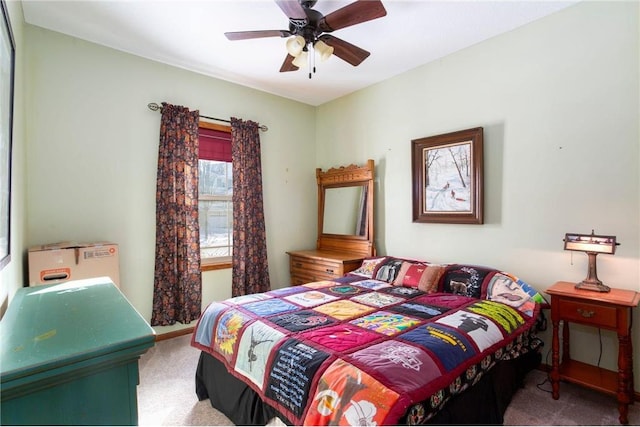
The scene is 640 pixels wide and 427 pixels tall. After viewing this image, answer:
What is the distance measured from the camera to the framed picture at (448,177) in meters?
2.91

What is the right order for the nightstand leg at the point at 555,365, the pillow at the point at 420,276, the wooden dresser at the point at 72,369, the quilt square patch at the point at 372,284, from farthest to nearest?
the quilt square patch at the point at 372,284, the pillow at the point at 420,276, the nightstand leg at the point at 555,365, the wooden dresser at the point at 72,369

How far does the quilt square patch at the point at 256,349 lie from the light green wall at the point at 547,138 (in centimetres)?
211

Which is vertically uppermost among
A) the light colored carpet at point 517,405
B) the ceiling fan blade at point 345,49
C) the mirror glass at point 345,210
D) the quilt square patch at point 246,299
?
the ceiling fan blade at point 345,49

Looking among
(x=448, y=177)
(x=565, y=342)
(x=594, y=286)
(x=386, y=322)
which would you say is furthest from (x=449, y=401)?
(x=448, y=177)

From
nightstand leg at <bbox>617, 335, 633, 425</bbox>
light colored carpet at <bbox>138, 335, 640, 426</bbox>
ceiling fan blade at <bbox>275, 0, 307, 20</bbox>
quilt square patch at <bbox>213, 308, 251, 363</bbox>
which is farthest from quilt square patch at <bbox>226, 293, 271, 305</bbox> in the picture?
nightstand leg at <bbox>617, 335, 633, 425</bbox>

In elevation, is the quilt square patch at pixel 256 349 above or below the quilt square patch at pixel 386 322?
below

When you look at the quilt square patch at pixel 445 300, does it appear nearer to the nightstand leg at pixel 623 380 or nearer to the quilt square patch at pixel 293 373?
the nightstand leg at pixel 623 380

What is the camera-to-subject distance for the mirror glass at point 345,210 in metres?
3.87

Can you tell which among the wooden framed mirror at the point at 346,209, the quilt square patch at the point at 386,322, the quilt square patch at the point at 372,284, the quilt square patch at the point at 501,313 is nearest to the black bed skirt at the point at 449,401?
the quilt square patch at the point at 501,313

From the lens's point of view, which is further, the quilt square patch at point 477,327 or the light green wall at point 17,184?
the quilt square patch at point 477,327

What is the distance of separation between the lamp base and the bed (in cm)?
31

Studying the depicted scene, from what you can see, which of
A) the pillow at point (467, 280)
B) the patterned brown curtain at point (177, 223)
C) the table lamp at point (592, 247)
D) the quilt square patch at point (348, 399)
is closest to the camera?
the quilt square patch at point (348, 399)

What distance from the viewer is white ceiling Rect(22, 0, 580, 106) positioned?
237 cm

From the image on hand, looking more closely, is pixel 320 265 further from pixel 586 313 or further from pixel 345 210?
pixel 586 313
